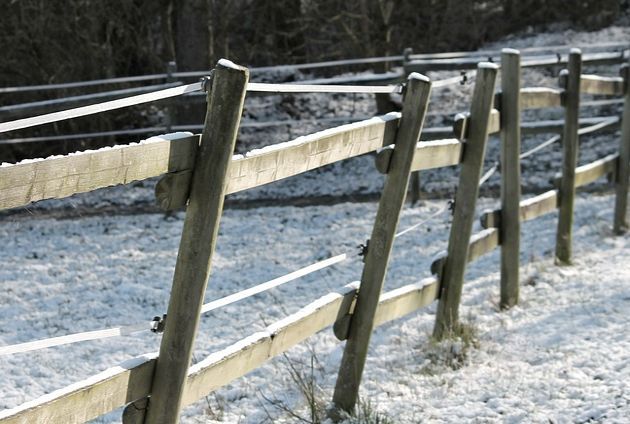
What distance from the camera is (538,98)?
7270 mm

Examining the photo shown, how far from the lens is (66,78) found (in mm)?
15500

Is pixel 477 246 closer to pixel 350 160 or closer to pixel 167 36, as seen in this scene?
pixel 350 160

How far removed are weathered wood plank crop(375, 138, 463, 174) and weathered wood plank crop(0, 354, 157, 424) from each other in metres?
1.77

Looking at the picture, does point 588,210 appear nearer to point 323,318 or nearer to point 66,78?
point 323,318

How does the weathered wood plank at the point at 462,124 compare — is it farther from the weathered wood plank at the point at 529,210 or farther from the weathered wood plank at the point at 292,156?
the weathered wood plank at the point at 292,156

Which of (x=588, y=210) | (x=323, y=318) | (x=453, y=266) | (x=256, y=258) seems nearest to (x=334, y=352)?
(x=453, y=266)

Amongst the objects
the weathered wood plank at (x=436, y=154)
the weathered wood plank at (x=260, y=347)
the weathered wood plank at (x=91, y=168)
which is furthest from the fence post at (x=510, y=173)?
the weathered wood plank at (x=91, y=168)

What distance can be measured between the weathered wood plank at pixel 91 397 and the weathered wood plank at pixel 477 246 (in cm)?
289

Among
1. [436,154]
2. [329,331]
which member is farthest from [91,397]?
[329,331]

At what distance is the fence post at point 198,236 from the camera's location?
319 centimetres

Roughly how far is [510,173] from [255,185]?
3.45 m

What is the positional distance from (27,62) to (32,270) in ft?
24.1

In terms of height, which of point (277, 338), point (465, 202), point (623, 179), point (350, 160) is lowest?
point (350, 160)

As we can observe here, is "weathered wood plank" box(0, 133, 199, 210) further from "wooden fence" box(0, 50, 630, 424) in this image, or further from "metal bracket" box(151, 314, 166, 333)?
"metal bracket" box(151, 314, 166, 333)
